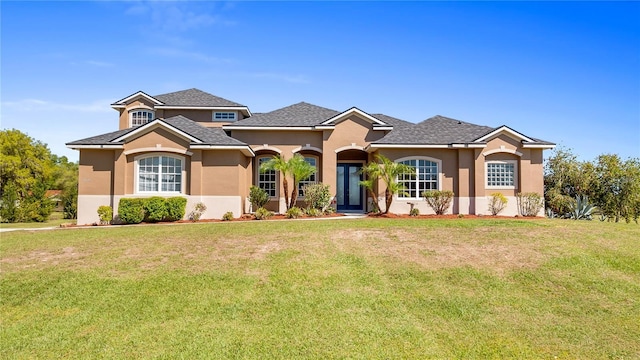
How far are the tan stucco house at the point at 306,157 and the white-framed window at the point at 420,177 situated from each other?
0.19ft

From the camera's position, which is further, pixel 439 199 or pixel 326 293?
pixel 439 199

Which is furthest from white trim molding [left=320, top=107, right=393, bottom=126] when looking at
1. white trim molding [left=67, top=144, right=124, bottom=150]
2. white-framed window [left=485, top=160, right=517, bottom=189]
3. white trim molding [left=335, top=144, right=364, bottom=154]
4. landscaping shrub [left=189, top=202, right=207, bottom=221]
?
white trim molding [left=67, top=144, right=124, bottom=150]

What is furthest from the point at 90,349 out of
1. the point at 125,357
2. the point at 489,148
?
the point at 489,148

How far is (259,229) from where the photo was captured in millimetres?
15375

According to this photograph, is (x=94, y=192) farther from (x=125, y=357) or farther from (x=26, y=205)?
(x=125, y=357)

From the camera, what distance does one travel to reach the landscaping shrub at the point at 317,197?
2141 cm

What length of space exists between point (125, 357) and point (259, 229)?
8677 millimetres

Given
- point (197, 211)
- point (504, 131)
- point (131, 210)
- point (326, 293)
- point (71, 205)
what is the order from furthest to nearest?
point (71, 205)
point (504, 131)
point (197, 211)
point (131, 210)
point (326, 293)

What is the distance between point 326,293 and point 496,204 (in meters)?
15.4

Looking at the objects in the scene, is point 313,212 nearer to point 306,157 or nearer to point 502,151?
point 306,157

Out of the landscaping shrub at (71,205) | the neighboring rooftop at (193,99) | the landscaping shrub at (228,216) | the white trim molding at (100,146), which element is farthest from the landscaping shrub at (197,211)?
the landscaping shrub at (71,205)

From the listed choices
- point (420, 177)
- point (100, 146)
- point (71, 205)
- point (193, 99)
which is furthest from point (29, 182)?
point (420, 177)

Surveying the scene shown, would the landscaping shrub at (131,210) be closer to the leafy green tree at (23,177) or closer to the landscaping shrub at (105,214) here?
the landscaping shrub at (105,214)

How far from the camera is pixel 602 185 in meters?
24.4
